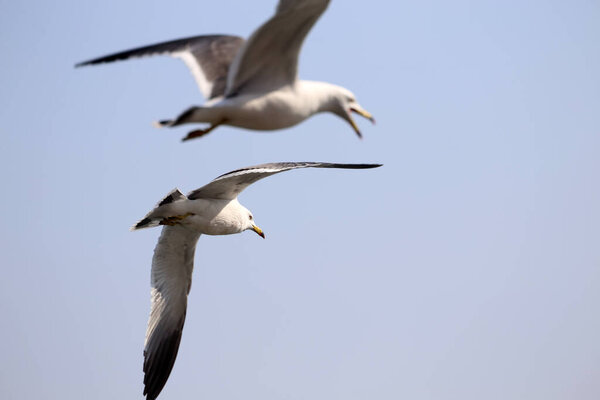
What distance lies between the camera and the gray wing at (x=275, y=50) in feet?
17.0

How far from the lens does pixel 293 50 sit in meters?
5.50

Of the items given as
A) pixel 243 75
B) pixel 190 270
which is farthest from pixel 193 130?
pixel 190 270

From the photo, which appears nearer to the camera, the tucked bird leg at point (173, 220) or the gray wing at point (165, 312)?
the tucked bird leg at point (173, 220)

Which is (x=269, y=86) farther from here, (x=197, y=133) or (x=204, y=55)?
(x=204, y=55)

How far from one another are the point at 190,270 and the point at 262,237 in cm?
93

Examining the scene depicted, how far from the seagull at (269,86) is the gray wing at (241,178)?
2246mm

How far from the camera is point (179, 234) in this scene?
9875mm

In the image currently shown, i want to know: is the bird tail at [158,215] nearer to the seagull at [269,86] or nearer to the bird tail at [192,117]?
the seagull at [269,86]

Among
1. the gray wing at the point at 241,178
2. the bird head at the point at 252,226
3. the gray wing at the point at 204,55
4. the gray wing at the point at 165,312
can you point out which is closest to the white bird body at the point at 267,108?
the gray wing at the point at 204,55

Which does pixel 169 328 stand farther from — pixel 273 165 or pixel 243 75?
pixel 243 75

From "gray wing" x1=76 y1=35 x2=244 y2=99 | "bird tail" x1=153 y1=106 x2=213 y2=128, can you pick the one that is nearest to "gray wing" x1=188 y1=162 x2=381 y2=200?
"gray wing" x1=76 y1=35 x2=244 y2=99

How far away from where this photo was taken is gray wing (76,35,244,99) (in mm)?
5988

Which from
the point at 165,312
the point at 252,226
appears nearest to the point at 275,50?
the point at 252,226

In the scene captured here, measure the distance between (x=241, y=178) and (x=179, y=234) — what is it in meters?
1.45
